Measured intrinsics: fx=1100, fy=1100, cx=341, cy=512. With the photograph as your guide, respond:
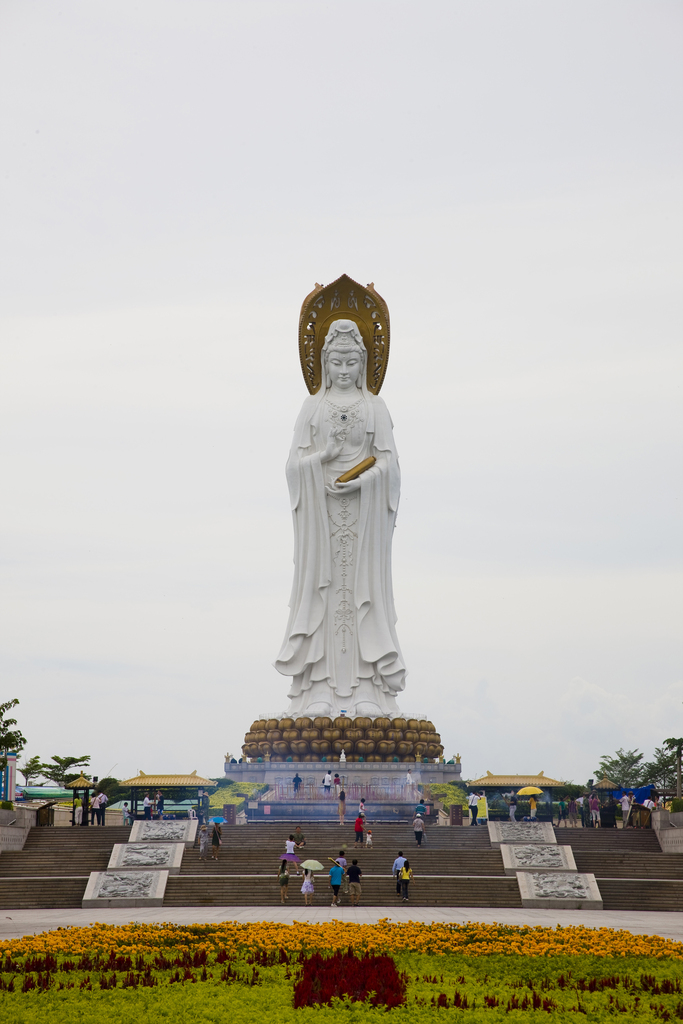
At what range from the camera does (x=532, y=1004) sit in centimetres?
791

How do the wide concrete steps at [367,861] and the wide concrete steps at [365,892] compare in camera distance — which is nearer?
the wide concrete steps at [365,892]

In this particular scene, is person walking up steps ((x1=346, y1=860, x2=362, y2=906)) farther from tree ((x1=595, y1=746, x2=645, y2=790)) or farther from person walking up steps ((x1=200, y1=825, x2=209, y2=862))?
tree ((x1=595, y1=746, x2=645, y2=790))

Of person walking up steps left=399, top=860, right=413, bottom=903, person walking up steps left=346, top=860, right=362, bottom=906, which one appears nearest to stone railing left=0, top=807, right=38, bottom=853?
person walking up steps left=346, top=860, right=362, bottom=906

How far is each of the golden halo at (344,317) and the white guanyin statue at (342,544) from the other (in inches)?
10.5

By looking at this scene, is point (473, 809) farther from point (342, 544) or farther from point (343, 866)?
point (342, 544)

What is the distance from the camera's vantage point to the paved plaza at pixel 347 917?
1288cm

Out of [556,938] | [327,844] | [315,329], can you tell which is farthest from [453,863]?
[315,329]

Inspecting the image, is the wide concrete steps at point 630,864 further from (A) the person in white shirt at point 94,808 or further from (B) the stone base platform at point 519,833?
(A) the person in white shirt at point 94,808

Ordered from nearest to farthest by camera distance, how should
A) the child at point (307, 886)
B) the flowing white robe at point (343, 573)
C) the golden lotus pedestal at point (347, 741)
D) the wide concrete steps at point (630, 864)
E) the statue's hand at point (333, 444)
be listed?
1. the child at point (307, 886)
2. the wide concrete steps at point (630, 864)
3. the golden lotus pedestal at point (347, 741)
4. the flowing white robe at point (343, 573)
5. the statue's hand at point (333, 444)

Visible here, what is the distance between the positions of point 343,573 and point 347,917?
16346mm

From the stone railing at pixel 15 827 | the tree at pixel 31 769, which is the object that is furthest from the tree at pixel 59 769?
the stone railing at pixel 15 827

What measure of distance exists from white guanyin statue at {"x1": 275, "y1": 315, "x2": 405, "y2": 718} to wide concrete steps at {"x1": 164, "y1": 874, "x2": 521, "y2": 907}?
39.3 feet

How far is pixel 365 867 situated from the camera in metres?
17.3

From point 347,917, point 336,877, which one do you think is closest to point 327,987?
point 347,917
